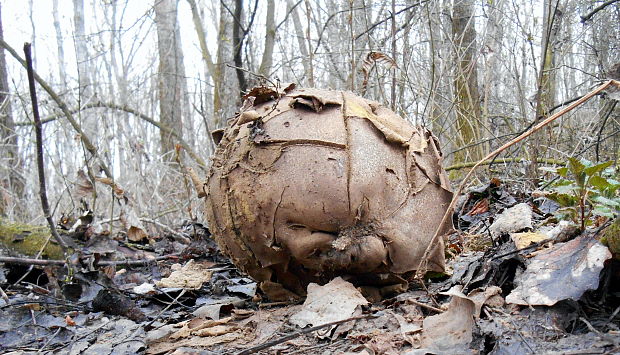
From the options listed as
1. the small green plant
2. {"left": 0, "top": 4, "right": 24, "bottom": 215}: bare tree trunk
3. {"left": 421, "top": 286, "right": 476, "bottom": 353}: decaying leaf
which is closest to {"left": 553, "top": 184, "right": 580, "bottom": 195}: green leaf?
the small green plant

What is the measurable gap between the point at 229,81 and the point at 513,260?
21.5 feet

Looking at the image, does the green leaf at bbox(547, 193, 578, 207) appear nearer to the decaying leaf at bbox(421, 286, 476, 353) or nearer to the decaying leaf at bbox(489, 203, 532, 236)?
the decaying leaf at bbox(489, 203, 532, 236)

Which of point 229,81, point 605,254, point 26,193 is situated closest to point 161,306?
point 605,254

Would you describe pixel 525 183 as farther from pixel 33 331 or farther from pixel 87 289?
pixel 33 331

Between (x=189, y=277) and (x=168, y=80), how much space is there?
22.6 ft

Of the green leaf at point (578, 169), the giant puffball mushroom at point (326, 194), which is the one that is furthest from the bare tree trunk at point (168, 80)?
the green leaf at point (578, 169)

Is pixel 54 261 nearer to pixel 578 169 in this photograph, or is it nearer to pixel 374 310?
pixel 374 310

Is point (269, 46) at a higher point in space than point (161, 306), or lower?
higher

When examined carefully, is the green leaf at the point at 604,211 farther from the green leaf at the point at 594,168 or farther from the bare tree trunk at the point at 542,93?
the bare tree trunk at the point at 542,93

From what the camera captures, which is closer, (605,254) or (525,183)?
(605,254)

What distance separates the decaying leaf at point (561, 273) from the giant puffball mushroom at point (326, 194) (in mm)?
546

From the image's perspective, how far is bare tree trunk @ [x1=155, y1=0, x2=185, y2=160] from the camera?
881cm

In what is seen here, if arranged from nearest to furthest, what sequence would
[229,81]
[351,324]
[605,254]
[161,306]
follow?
[605,254]
[351,324]
[161,306]
[229,81]

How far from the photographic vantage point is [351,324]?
1951 mm
